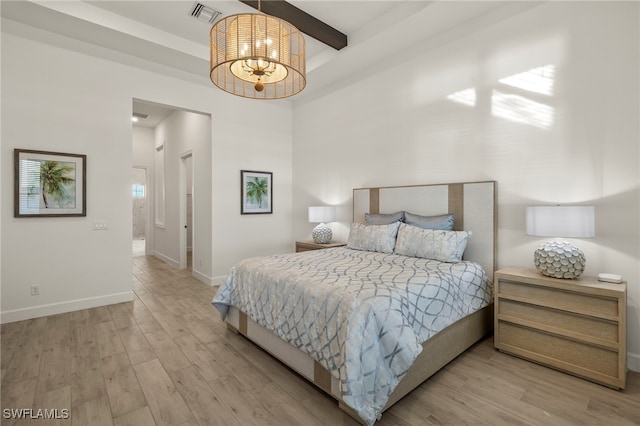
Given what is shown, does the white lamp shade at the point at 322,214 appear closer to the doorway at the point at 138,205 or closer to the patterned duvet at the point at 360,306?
the patterned duvet at the point at 360,306

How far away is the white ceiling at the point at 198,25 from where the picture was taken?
2.90 m

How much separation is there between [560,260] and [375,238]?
5.35 feet

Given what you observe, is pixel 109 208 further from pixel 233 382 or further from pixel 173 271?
pixel 233 382

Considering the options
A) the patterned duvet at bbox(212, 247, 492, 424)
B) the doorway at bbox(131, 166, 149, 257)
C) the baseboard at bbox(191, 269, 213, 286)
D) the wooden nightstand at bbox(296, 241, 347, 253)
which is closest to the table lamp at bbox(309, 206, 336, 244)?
the wooden nightstand at bbox(296, 241, 347, 253)

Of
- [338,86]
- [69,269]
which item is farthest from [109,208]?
[338,86]

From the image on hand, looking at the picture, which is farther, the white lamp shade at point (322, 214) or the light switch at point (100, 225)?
the white lamp shade at point (322, 214)

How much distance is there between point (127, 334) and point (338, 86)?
4.15m

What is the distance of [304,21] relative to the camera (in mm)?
3230

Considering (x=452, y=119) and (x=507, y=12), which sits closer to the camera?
(x=507, y=12)

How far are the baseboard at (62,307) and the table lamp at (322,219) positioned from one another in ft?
8.42

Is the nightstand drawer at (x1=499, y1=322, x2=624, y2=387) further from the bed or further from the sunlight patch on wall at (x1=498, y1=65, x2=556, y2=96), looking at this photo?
the sunlight patch on wall at (x1=498, y1=65, x2=556, y2=96)

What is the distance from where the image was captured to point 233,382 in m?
2.04

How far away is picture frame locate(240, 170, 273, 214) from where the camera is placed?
4.83 meters

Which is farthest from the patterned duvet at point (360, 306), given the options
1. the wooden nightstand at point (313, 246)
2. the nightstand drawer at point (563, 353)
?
the wooden nightstand at point (313, 246)
